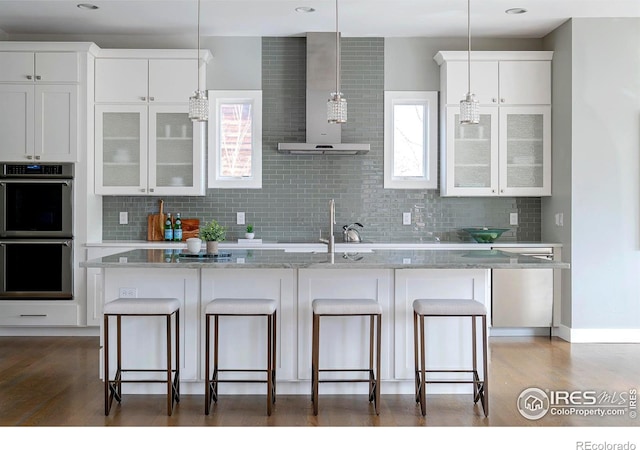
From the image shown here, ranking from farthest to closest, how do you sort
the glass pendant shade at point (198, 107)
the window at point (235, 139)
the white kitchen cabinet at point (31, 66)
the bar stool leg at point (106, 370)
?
1. the window at point (235, 139)
2. the white kitchen cabinet at point (31, 66)
3. the glass pendant shade at point (198, 107)
4. the bar stool leg at point (106, 370)

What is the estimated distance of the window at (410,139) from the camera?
6.18 m

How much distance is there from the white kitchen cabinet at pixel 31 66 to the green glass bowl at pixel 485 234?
13.9 feet

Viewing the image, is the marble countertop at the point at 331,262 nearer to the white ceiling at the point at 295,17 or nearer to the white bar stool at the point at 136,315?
the white bar stool at the point at 136,315

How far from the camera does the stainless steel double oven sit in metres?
5.51

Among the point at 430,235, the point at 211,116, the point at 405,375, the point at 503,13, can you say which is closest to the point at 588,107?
the point at 503,13

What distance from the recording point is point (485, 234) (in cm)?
588

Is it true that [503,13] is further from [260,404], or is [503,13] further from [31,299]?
[31,299]

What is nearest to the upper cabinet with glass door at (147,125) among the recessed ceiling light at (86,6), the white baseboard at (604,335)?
the recessed ceiling light at (86,6)

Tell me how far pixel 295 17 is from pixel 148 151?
1.92 metres

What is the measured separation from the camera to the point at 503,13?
550cm

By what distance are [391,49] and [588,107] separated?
6.59 ft

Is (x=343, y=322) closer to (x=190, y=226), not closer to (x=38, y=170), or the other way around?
(x=190, y=226)

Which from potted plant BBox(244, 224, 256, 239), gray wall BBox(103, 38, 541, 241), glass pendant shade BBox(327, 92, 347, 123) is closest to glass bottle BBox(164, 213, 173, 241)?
gray wall BBox(103, 38, 541, 241)

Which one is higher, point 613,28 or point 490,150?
point 613,28
